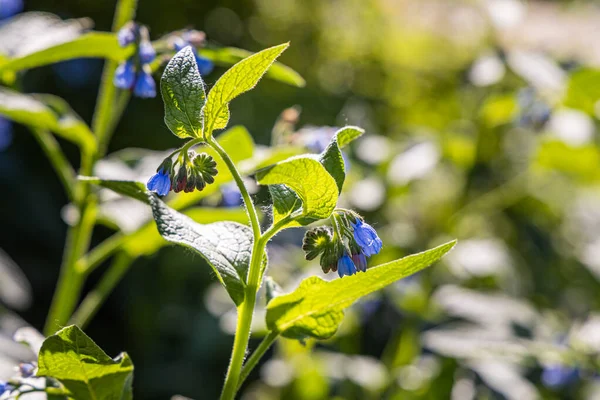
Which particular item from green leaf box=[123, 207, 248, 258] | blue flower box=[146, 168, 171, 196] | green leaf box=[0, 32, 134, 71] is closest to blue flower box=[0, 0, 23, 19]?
green leaf box=[0, 32, 134, 71]

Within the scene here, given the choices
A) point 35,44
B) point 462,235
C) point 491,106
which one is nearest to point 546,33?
point 462,235

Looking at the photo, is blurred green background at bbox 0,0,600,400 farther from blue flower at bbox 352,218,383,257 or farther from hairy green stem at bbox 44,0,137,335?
hairy green stem at bbox 44,0,137,335

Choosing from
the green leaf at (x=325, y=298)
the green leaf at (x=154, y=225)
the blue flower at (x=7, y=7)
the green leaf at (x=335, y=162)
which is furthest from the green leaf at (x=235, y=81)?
the blue flower at (x=7, y=7)

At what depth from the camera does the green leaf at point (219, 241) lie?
2.99 feet

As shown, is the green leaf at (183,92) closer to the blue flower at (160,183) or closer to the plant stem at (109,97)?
the blue flower at (160,183)

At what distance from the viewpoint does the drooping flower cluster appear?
968mm

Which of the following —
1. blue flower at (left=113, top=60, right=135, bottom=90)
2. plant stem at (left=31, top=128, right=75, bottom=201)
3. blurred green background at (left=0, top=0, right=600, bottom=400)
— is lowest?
blurred green background at (left=0, top=0, right=600, bottom=400)

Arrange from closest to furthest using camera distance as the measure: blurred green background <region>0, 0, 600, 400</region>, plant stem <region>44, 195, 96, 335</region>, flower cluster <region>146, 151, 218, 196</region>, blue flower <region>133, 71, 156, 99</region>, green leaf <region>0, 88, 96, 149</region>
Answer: flower cluster <region>146, 151, 218, 196</region>, blue flower <region>133, 71, 156, 99</region>, green leaf <region>0, 88, 96, 149</region>, plant stem <region>44, 195, 96, 335</region>, blurred green background <region>0, 0, 600, 400</region>

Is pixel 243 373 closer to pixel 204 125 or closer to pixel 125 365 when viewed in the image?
pixel 125 365

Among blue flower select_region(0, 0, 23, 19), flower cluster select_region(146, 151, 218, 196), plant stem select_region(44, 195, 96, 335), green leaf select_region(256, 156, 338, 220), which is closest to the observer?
green leaf select_region(256, 156, 338, 220)

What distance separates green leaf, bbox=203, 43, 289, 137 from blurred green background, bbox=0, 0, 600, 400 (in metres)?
0.42

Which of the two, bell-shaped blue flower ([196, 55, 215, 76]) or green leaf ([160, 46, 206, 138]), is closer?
green leaf ([160, 46, 206, 138])

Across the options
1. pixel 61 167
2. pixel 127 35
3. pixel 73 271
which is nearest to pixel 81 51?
pixel 127 35

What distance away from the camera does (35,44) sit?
1.56 m
